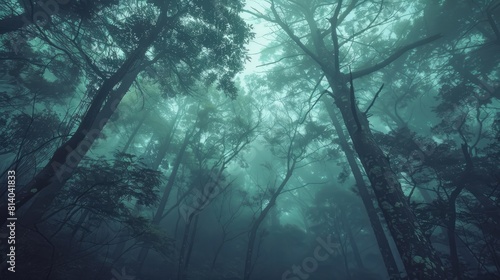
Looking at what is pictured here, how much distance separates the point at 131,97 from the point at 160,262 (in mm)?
12593

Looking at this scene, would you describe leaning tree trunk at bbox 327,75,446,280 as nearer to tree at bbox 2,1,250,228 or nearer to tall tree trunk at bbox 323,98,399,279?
tall tree trunk at bbox 323,98,399,279

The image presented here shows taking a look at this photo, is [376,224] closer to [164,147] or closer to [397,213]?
[397,213]

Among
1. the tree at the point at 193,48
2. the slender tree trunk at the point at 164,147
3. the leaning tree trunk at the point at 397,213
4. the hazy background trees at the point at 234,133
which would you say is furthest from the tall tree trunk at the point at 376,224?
the slender tree trunk at the point at 164,147

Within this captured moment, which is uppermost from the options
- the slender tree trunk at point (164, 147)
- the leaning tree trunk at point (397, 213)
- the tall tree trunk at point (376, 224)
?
the slender tree trunk at point (164, 147)

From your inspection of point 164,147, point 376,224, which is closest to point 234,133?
point 164,147

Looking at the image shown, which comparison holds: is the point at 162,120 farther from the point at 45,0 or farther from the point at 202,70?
the point at 45,0

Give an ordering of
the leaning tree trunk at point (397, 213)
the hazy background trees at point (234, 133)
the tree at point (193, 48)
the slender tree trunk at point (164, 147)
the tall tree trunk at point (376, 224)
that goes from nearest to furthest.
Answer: the leaning tree trunk at point (397, 213) < the hazy background trees at point (234, 133) < the tree at point (193, 48) < the tall tree trunk at point (376, 224) < the slender tree trunk at point (164, 147)

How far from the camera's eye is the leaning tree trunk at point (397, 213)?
294 cm

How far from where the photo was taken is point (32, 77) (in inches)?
610

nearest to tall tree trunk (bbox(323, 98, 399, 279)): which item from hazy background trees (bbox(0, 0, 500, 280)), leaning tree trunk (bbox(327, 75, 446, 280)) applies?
hazy background trees (bbox(0, 0, 500, 280))

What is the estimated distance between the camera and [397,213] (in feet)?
11.1

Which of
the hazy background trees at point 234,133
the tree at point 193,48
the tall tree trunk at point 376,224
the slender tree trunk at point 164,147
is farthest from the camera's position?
the slender tree trunk at point 164,147

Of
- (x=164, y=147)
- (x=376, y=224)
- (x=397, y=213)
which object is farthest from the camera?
(x=164, y=147)

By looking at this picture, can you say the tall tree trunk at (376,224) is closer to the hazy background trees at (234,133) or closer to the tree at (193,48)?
the hazy background trees at (234,133)
